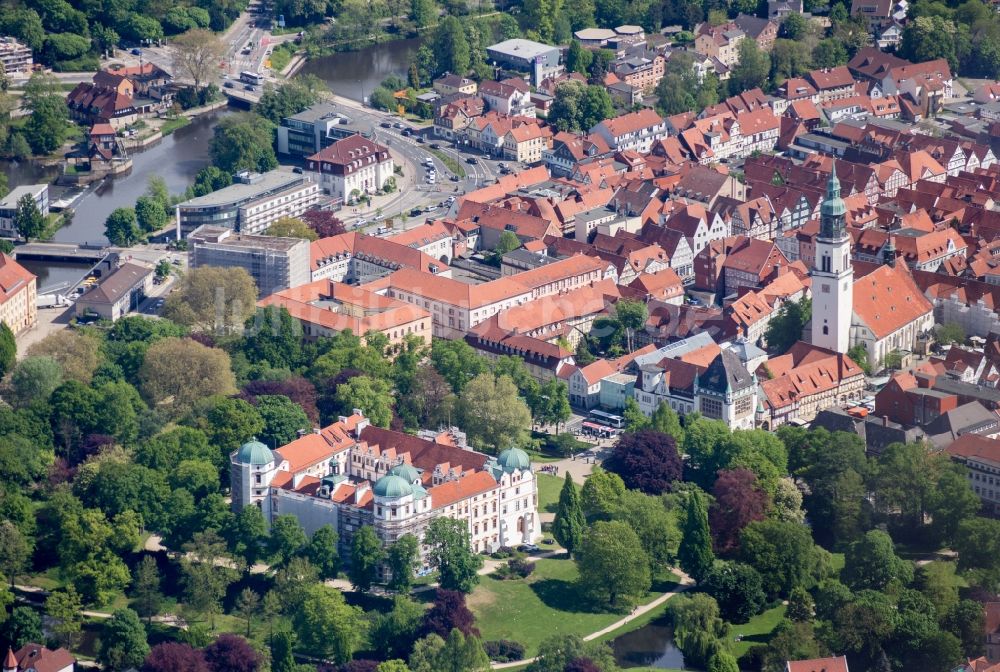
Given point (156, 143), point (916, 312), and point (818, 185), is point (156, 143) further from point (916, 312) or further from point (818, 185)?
point (916, 312)

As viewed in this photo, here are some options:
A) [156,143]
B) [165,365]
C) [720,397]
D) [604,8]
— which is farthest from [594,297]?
[604,8]

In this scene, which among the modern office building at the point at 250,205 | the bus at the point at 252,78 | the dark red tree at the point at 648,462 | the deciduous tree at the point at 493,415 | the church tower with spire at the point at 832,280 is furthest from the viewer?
the bus at the point at 252,78

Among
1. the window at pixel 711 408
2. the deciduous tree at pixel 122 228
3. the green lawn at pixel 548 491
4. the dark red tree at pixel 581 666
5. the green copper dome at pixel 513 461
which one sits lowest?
the deciduous tree at pixel 122 228

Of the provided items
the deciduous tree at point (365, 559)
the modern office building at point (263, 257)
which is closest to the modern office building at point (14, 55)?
the modern office building at point (263, 257)

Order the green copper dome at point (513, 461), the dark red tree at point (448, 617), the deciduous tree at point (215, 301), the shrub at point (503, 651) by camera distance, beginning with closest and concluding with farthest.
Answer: the dark red tree at point (448, 617), the shrub at point (503, 651), the green copper dome at point (513, 461), the deciduous tree at point (215, 301)

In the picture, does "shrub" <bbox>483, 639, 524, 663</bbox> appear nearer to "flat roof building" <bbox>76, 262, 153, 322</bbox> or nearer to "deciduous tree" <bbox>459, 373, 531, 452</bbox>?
"deciduous tree" <bbox>459, 373, 531, 452</bbox>

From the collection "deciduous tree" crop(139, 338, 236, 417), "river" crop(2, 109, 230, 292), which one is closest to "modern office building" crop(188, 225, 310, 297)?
"river" crop(2, 109, 230, 292)

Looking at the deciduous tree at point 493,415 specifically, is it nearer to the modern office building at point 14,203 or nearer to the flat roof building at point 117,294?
the flat roof building at point 117,294
